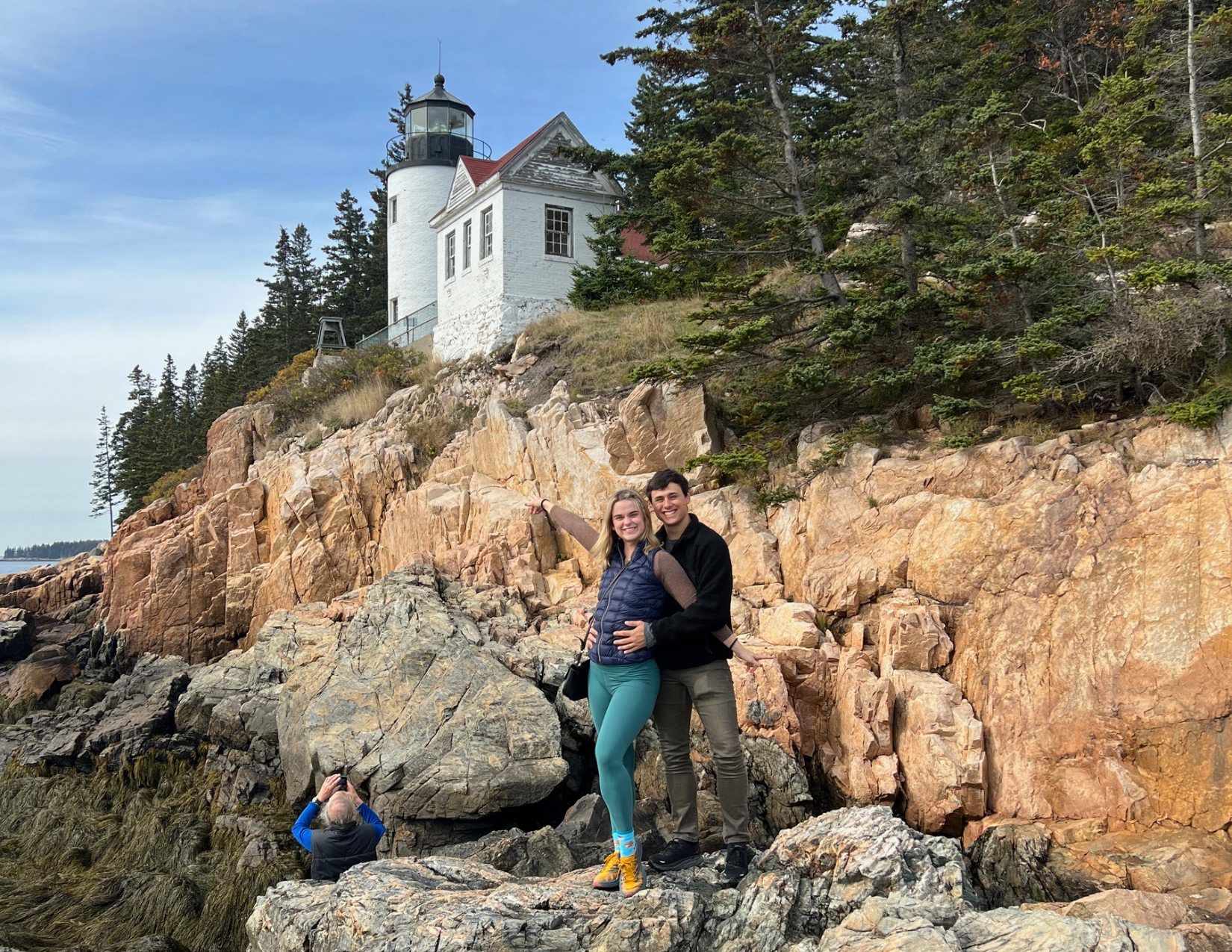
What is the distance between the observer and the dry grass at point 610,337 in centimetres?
1759

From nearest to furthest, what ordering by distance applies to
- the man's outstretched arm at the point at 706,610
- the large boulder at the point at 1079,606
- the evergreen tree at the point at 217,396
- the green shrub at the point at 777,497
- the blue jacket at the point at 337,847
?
the man's outstretched arm at the point at 706,610 < the blue jacket at the point at 337,847 < the large boulder at the point at 1079,606 < the green shrub at the point at 777,497 < the evergreen tree at the point at 217,396

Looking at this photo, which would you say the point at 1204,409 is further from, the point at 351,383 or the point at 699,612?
the point at 351,383

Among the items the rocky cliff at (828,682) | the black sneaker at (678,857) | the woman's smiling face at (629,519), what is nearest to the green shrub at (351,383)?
the rocky cliff at (828,682)

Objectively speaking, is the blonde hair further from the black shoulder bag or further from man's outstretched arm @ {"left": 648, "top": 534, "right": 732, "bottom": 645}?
the black shoulder bag

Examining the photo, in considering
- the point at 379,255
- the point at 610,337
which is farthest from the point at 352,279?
the point at 610,337

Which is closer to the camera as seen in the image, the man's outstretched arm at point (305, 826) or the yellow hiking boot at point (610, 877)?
the yellow hiking boot at point (610, 877)

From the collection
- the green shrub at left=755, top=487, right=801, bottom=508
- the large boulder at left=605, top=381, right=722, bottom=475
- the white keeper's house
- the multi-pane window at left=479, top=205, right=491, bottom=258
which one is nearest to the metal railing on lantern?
the white keeper's house

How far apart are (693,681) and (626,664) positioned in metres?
0.45

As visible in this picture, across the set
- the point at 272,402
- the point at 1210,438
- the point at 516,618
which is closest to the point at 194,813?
the point at 516,618

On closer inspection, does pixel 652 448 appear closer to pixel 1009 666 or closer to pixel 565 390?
pixel 565 390

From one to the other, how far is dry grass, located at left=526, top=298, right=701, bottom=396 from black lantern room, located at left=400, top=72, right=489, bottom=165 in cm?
1296

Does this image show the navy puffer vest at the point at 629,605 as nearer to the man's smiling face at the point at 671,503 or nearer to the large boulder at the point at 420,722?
the man's smiling face at the point at 671,503

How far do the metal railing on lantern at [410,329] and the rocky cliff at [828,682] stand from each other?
12.4m

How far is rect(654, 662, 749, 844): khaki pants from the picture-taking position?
5309 millimetres
